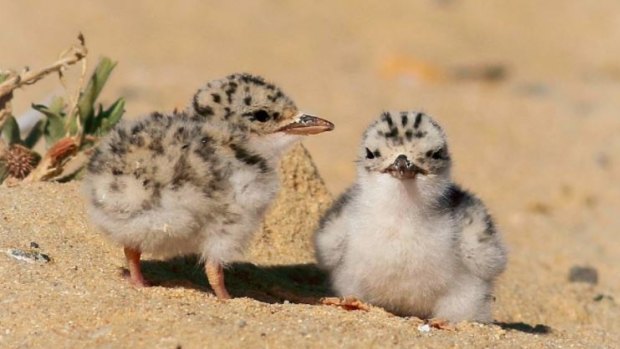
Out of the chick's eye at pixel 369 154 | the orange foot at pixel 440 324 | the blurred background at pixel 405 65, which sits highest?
the blurred background at pixel 405 65

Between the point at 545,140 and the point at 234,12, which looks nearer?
the point at 545,140

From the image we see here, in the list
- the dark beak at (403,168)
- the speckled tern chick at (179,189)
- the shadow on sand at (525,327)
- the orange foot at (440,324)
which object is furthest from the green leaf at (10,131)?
the shadow on sand at (525,327)

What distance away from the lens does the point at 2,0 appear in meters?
13.4

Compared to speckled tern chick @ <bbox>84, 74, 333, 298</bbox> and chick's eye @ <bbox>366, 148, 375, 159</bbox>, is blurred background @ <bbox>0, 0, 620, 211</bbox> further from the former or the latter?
speckled tern chick @ <bbox>84, 74, 333, 298</bbox>

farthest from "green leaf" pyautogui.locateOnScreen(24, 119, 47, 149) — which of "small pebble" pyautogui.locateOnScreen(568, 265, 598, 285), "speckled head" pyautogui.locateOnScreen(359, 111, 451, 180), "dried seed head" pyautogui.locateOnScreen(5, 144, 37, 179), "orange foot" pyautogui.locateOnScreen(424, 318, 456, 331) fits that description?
"small pebble" pyautogui.locateOnScreen(568, 265, 598, 285)

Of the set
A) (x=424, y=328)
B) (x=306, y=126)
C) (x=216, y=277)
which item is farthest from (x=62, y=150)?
(x=424, y=328)

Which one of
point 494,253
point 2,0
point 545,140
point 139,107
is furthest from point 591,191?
point 2,0

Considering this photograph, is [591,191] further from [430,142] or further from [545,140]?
[430,142]

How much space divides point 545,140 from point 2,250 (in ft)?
23.3

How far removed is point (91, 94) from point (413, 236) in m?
2.10

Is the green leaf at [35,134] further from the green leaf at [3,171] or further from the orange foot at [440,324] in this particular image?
the orange foot at [440,324]

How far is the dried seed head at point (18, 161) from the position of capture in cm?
646

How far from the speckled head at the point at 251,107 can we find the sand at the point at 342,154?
810 millimetres

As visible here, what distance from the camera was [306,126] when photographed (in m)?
5.94
